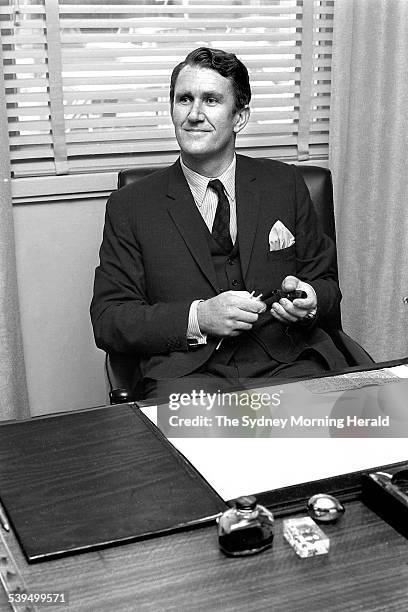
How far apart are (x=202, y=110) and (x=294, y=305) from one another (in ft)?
2.09

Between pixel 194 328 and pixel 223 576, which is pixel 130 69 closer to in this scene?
pixel 194 328

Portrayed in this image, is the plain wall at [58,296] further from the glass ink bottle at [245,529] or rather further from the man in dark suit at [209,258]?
the glass ink bottle at [245,529]

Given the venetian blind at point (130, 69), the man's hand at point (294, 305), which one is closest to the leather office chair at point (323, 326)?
the man's hand at point (294, 305)

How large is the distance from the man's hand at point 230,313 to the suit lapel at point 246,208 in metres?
0.21

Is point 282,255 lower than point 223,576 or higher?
higher

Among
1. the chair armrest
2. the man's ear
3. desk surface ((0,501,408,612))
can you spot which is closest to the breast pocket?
the chair armrest

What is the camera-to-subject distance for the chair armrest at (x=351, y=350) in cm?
221

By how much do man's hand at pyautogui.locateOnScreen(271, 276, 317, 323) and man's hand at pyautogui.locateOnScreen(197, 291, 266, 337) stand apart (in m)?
0.07

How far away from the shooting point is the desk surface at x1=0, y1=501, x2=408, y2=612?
1.11 meters

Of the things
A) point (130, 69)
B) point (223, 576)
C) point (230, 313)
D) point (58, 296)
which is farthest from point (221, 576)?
point (130, 69)

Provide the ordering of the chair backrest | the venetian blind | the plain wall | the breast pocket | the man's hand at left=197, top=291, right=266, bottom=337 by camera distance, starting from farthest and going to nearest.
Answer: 1. the plain wall
2. the venetian blind
3. the breast pocket
4. the chair backrest
5. the man's hand at left=197, top=291, right=266, bottom=337

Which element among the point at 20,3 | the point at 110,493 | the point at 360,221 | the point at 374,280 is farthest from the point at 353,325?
the point at 110,493

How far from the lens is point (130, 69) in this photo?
2928 millimetres

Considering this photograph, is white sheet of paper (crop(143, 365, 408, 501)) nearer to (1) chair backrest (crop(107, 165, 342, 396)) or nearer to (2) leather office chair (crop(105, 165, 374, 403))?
(2) leather office chair (crop(105, 165, 374, 403))
